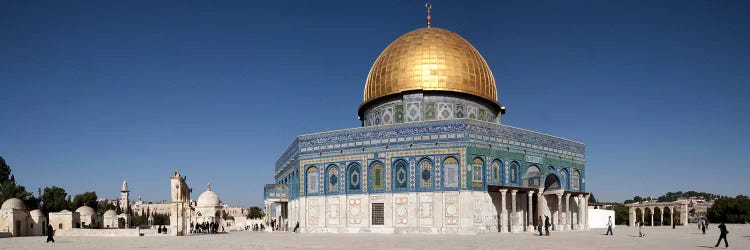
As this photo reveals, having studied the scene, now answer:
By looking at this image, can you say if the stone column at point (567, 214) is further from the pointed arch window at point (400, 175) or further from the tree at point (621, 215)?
the tree at point (621, 215)

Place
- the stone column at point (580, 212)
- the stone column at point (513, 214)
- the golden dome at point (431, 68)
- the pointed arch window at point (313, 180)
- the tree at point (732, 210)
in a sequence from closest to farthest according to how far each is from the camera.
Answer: the stone column at point (513, 214)
the pointed arch window at point (313, 180)
the golden dome at point (431, 68)
the stone column at point (580, 212)
the tree at point (732, 210)

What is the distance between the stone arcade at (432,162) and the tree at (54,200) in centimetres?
3252

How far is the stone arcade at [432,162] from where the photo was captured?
30.0 m

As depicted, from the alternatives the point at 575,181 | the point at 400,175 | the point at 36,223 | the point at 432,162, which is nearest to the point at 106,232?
the point at 36,223

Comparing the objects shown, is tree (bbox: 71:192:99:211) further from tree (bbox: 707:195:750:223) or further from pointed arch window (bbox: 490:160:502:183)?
tree (bbox: 707:195:750:223)

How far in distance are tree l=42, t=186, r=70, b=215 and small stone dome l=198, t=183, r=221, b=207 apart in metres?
12.8

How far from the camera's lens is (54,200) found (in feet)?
202

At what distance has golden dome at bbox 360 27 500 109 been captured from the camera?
35375 mm

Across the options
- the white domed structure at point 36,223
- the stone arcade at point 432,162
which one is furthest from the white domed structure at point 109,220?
the stone arcade at point 432,162

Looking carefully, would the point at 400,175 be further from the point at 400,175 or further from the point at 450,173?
the point at 450,173

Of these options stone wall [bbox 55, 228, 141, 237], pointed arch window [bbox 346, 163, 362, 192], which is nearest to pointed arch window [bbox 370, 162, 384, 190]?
pointed arch window [bbox 346, 163, 362, 192]

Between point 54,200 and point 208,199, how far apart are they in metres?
14.3

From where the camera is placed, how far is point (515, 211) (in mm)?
31203

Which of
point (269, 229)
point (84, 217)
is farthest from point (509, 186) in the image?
→ point (84, 217)
